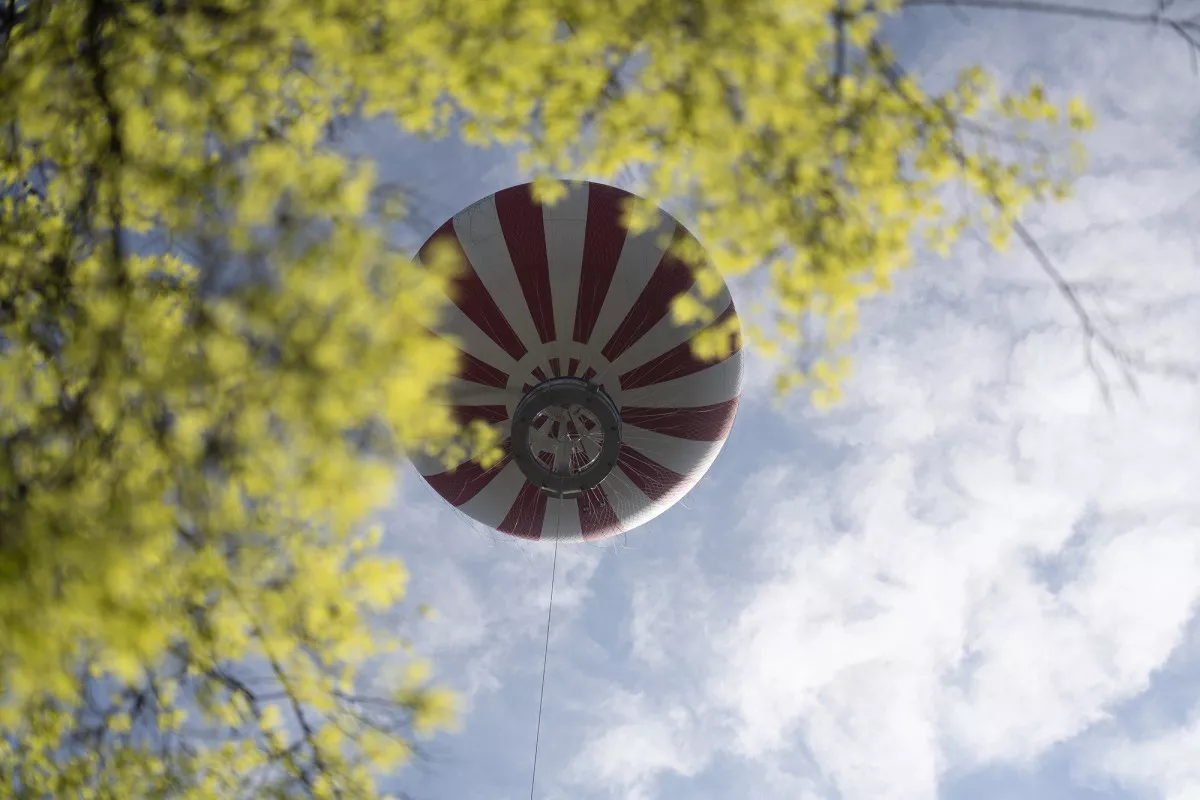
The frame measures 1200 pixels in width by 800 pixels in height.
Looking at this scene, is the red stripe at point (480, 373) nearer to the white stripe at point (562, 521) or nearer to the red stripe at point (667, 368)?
the red stripe at point (667, 368)

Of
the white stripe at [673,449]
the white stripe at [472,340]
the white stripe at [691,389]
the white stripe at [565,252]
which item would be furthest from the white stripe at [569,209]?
the white stripe at [673,449]

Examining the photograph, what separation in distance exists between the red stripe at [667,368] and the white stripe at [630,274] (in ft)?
1.40

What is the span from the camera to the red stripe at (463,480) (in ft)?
22.1

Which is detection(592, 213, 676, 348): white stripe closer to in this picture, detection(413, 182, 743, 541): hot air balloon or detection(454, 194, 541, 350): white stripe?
detection(413, 182, 743, 541): hot air balloon

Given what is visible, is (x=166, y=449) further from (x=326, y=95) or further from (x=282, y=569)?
(x=326, y=95)

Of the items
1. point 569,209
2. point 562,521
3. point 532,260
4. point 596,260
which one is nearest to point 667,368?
point 596,260

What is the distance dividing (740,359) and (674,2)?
4.15 metres

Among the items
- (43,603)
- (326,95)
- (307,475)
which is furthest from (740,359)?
(43,603)

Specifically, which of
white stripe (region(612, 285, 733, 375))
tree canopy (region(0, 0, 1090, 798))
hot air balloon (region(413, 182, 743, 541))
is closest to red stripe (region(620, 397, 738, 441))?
hot air balloon (region(413, 182, 743, 541))

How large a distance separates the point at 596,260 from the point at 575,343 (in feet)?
2.30

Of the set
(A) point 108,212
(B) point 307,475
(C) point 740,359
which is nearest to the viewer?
(B) point 307,475

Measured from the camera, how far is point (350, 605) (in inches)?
110

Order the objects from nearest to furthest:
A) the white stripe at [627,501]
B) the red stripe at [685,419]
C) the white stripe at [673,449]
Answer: the red stripe at [685,419] → the white stripe at [673,449] → the white stripe at [627,501]

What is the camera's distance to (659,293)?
19.9ft
